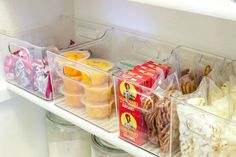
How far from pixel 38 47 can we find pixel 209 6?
572 mm

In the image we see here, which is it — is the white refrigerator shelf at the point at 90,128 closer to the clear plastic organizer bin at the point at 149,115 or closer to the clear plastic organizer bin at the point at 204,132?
the clear plastic organizer bin at the point at 149,115

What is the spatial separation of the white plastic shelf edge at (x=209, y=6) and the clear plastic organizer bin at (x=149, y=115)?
20 centimetres

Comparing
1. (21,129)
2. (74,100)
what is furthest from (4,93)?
(74,100)

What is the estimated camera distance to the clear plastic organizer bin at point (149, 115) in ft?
2.61

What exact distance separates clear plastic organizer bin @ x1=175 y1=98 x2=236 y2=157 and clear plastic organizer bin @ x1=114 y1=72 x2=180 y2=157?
0.13ft

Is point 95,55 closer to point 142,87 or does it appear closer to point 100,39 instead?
point 100,39

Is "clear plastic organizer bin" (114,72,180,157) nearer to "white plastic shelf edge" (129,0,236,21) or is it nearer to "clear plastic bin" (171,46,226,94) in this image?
"clear plastic bin" (171,46,226,94)

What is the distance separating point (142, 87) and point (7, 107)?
0.59 meters

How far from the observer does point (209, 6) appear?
653 millimetres

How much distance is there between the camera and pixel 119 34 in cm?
116

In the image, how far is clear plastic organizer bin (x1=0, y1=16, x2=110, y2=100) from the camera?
41.8 inches

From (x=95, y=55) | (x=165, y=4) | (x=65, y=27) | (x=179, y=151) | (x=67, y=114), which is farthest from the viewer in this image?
(x=65, y=27)

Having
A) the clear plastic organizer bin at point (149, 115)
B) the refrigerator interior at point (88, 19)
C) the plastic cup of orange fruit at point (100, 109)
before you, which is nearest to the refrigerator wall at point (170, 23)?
the refrigerator interior at point (88, 19)

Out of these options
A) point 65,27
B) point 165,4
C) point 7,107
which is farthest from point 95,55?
point 165,4
